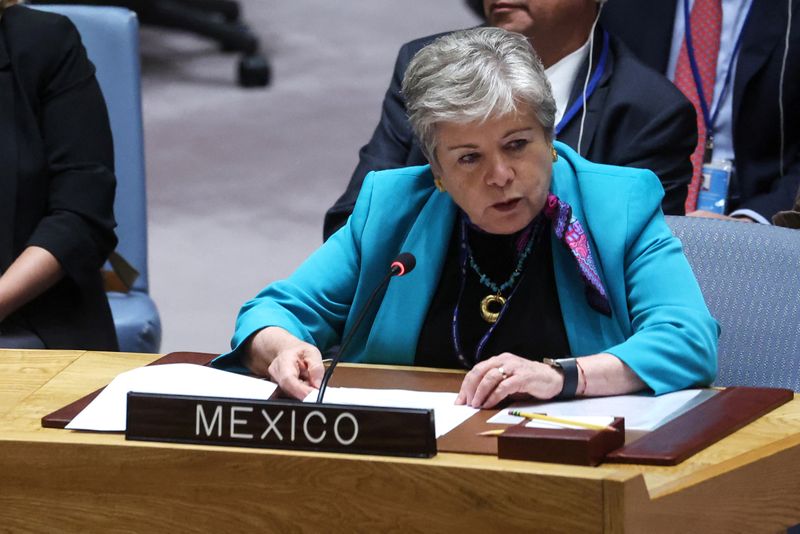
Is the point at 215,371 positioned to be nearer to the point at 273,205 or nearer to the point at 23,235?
the point at 23,235

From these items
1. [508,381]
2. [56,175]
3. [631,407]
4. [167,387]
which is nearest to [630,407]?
[631,407]

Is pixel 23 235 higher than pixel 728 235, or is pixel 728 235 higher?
pixel 728 235

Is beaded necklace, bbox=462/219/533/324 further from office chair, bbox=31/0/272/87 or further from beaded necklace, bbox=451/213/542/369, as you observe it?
office chair, bbox=31/0/272/87

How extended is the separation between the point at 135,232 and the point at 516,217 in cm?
159

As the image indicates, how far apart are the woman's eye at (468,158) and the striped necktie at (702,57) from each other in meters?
1.46

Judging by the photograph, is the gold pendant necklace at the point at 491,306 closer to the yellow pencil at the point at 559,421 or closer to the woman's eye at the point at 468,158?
the woman's eye at the point at 468,158

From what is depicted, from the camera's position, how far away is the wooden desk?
1.62m

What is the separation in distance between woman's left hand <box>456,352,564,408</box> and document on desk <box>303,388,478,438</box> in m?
0.03

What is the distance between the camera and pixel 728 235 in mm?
2521

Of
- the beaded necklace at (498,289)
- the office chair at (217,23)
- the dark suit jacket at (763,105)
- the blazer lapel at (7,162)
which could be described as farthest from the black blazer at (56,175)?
the dark suit jacket at (763,105)

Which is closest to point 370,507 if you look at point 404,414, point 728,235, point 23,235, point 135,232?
point 404,414

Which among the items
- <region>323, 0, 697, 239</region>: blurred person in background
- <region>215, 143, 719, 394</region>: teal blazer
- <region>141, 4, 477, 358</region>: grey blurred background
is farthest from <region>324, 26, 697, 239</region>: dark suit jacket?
<region>141, 4, 477, 358</region>: grey blurred background

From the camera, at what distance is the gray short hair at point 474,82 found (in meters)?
2.17

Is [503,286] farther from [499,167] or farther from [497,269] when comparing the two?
[499,167]
